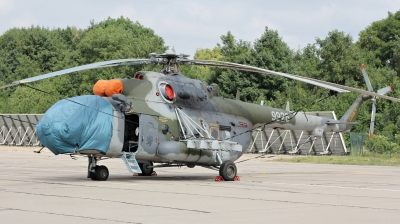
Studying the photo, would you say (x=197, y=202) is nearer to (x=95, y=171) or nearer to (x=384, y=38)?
(x=95, y=171)

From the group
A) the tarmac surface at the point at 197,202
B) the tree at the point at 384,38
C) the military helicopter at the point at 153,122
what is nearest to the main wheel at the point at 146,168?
the military helicopter at the point at 153,122

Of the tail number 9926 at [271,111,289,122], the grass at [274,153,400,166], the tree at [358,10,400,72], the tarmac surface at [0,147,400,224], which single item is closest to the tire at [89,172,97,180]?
the tarmac surface at [0,147,400,224]

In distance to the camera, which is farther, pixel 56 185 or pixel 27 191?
pixel 56 185

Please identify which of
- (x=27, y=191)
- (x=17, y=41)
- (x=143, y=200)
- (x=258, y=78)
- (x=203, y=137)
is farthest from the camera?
(x=17, y=41)

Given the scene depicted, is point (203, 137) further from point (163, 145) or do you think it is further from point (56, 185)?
point (56, 185)

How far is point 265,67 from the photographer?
59.5 m

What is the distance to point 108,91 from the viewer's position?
1923 centimetres

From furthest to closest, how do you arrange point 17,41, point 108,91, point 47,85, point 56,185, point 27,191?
point 17,41 → point 47,85 → point 108,91 → point 56,185 → point 27,191

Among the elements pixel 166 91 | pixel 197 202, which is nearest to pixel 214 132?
pixel 166 91

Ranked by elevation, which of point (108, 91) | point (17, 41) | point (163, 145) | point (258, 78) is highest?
point (17, 41)

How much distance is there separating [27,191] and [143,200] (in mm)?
3706

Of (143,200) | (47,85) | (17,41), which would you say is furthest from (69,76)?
(143,200)

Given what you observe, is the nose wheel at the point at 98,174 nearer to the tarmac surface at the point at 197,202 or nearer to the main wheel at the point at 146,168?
the tarmac surface at the point at 197,202

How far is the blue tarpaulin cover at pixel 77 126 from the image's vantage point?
712 inches
